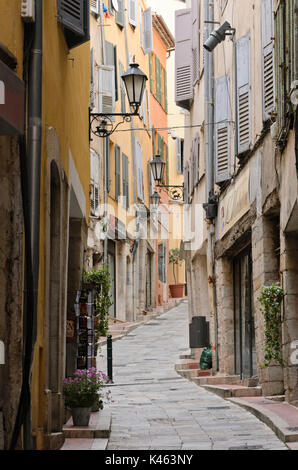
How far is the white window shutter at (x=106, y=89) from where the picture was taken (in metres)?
27.4

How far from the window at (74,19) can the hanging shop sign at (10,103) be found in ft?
11.5

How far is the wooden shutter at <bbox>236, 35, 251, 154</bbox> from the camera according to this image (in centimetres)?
1506

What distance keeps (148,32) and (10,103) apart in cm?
3582

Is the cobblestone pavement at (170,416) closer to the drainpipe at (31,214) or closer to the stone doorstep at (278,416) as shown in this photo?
the stone doorstep at (278,416)

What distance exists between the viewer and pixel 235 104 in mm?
15844

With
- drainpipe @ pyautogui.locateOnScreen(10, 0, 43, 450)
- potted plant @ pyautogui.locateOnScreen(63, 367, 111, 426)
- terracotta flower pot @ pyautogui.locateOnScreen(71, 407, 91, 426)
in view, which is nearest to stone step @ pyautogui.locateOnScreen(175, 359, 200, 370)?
potted plant @ pyautogui.locateOnScreen(63, 367, 111, 426)

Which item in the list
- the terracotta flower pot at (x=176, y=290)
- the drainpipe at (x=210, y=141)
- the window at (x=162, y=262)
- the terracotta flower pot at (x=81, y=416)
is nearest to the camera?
the terracotta flower pot at (x=81, y=416)

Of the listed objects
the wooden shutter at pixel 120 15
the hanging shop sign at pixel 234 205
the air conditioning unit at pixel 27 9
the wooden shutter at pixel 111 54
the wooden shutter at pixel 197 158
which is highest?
the wooden shutter at pixel 120 15

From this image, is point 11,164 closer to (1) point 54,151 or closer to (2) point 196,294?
(1) point 54,151

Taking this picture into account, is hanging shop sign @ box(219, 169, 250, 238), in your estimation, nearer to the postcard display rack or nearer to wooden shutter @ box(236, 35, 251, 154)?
wooden shutter @ box(236, 35, 251, 154)

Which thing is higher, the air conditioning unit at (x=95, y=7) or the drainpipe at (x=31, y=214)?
the air conditioning unit at (x=95, y=7)

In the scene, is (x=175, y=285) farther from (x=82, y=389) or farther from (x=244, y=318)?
(x=82, y=389)

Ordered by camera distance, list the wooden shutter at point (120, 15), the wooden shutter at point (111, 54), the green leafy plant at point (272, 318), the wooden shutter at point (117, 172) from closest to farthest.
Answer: the green leafy plant at point (272, 318)
the wooden shutter at point (111, 54)
the wooden shutter at point (117, 172)
the wooden shutter at point (120, 15)

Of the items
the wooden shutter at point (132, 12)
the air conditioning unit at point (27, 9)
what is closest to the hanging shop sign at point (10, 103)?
the air conditioning unit at point (27, 9)
